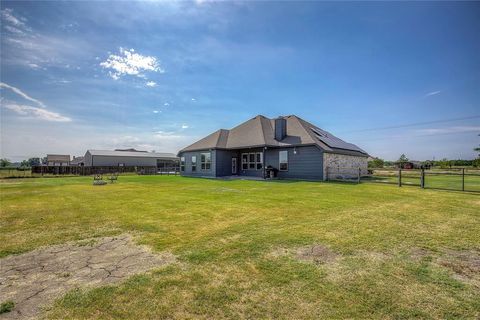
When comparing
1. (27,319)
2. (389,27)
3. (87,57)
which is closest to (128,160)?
(87,57)

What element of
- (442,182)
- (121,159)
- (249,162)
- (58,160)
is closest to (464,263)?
(442,182)

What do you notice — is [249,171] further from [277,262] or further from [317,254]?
[277,262]

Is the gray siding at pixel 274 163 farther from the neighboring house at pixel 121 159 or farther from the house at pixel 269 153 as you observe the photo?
the neighboring house at pixel 121 159

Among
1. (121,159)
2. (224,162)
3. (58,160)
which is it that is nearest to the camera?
(224,162)

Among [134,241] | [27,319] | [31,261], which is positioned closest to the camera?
[27,319]

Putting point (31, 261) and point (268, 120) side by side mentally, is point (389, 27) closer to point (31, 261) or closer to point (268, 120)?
point (268, 120)

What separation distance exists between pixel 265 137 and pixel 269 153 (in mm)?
1614

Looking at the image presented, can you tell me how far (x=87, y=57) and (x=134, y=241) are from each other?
41.6 ft

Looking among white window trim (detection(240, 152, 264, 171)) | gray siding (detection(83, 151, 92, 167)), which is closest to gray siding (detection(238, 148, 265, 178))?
white window trim (detection(240, 152, 264, 171))

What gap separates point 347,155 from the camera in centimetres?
2294

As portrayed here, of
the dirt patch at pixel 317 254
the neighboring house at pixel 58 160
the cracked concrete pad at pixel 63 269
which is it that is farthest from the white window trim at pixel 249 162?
the neighboring house at pixel 58 160

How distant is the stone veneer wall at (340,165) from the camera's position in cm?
1900

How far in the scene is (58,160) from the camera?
69875mm

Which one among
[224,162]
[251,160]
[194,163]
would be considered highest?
[251,160]
